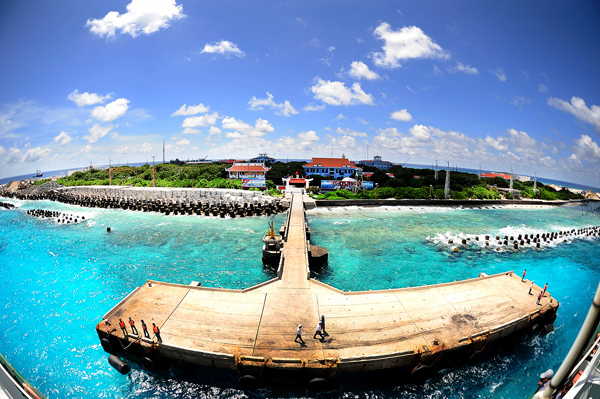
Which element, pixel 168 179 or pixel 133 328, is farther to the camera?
pixel 168 179

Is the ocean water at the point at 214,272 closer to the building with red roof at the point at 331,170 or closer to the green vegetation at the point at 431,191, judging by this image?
the green vegetation at the point at 431,191

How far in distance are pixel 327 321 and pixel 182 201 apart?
4536cm

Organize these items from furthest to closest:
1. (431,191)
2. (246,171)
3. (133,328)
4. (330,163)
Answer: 1. (330,163)
2. (246,171)
3. (431,191)
4. (133,328)

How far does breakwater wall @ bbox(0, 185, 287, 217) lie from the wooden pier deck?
99.3 feet

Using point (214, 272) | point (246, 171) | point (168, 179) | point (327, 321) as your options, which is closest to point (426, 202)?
point (246, 171)

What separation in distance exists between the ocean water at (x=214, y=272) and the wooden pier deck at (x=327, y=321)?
151 cm

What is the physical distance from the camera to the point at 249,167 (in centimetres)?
7675

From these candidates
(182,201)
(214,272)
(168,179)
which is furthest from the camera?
(168,179)

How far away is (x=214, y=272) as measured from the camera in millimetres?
23719

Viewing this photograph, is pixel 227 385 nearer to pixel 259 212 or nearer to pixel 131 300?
pixel 131 300

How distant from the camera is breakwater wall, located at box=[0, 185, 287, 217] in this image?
4706cm

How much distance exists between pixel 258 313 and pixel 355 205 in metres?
47.0

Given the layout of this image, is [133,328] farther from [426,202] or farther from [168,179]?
[168,179]

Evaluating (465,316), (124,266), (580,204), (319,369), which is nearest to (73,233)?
(124,266)
